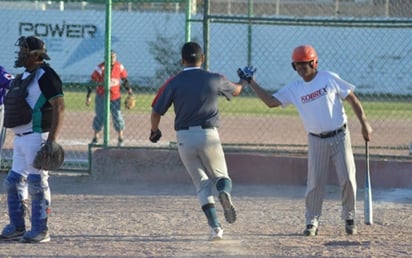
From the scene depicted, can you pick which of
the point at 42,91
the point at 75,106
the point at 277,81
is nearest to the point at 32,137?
the point at 42,91

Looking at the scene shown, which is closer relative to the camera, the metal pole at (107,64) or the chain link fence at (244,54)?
the metal pole at (107,64)

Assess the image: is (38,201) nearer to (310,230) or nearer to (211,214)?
(211,214)

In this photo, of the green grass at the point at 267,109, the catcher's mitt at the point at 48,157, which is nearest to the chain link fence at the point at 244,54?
the green grass at the point at 267,109

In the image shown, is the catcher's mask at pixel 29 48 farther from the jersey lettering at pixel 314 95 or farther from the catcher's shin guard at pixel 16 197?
the jersey lettering at pixel 314 95

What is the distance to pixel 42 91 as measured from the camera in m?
7.87

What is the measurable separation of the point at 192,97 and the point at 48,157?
4.61 ft

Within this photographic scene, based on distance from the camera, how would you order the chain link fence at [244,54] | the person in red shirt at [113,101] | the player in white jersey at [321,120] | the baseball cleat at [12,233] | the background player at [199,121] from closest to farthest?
the background player at [199,121]
the baseball cleat at [12,233]
the player in white jersey at [321,120]
the person in red shirt at [113,101]
the chain link fence at [244,54]

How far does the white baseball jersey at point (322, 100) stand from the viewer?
826cm

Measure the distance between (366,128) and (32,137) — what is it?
3.11 metres

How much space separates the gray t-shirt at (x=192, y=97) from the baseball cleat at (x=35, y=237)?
1.53m

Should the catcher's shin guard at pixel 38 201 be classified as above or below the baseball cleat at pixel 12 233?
above

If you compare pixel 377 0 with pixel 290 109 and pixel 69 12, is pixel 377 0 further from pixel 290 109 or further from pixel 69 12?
pixel 69 12

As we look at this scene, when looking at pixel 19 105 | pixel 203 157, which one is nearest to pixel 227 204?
pixel 203 157

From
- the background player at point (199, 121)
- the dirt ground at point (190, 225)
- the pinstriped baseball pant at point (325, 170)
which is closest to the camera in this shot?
the dirt ground at point (190, 225)
